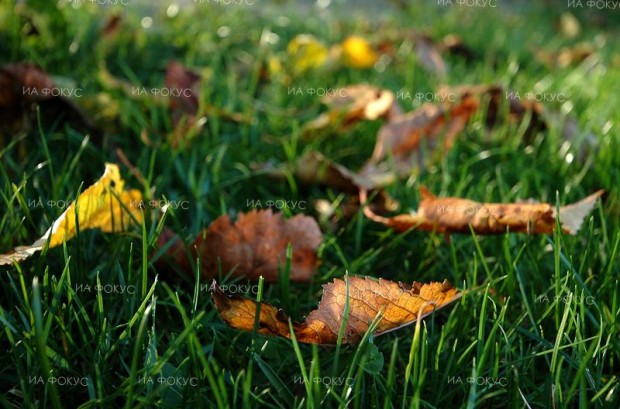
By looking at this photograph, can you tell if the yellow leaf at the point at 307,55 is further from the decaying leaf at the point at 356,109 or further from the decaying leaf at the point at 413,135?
the decaying leaf at the point at 413,135

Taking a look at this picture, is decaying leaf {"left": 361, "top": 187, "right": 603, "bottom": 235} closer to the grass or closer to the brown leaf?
the grass

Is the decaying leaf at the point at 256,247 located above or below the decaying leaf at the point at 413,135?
above

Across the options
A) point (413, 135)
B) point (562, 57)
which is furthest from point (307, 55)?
point (562, 57)

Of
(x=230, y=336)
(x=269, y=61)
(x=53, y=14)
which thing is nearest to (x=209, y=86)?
(x=269, y=61)

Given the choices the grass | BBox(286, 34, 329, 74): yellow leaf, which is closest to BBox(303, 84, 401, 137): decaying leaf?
the grass

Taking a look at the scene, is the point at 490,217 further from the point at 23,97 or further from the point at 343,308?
the point at 23,97

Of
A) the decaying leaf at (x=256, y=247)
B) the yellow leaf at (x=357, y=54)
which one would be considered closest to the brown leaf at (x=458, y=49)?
the yellow leaf at (x=357, y=54)
